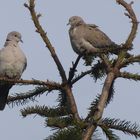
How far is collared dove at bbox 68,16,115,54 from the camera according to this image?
676cm

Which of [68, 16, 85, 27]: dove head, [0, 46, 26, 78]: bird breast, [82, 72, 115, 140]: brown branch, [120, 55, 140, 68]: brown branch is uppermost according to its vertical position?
[68, 16, 85, 27]: dove head

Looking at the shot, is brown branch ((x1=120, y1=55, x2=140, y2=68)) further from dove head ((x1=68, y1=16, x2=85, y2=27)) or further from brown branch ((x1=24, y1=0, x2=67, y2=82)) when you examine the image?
dove head ((x1=68, y1=16, x2=85, y2=27))

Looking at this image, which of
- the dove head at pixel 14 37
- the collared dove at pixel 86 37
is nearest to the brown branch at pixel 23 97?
the collared dove at pixel 86 37

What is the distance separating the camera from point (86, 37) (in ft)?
23.8

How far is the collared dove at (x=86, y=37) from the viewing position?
676cm

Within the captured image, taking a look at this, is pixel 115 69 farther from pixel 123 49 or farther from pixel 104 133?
pixel 104 133

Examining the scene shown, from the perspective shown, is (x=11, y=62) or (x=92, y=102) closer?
(x=92, y=102)

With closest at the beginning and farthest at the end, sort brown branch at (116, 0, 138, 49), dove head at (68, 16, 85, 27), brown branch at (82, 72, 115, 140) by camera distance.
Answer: brown branch at (82, 72, 115, 140), brown branch at (116, 0, 138, 49), dove head at (68, 16, 85, 27)

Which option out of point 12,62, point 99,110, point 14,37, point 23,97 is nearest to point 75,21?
point 14,37

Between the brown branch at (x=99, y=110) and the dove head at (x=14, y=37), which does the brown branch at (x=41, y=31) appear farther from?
the dove head at (x=14, y=37)

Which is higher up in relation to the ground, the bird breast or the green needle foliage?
the bird breast

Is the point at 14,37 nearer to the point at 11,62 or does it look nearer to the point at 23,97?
the point at 11,62

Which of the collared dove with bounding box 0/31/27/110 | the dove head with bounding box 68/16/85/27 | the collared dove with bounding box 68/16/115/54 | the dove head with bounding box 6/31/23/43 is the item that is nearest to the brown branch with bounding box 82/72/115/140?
the collared dove with bounding box 68/16/115/54

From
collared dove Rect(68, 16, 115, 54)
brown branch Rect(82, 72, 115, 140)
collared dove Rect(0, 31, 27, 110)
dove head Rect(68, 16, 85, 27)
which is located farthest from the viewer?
dove head Rect(68, 16, 85, 27)
